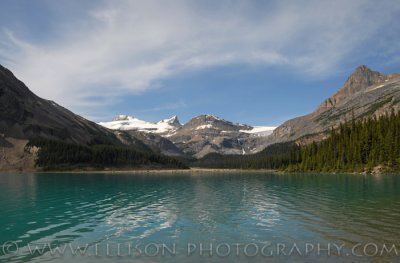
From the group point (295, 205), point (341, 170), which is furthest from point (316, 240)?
point (341, 170)

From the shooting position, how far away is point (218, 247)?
2873cm

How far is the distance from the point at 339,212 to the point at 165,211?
2250cm

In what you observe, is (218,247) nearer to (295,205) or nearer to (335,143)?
(295,205)
